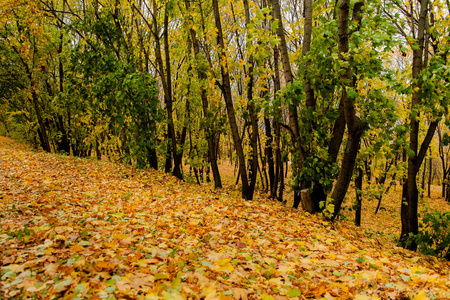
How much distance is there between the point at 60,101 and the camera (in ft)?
35.7

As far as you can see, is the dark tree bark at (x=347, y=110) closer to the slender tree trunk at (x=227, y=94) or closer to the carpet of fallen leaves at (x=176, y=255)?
the carpet of fallen leaves at (x=176, y=255)

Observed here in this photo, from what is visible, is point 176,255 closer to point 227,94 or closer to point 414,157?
point 227,94

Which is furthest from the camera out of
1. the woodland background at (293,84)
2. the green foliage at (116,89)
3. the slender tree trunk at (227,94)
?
the green foliage at (116,89)

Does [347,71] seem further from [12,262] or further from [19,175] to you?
[19,175]

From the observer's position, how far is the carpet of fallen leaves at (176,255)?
211 cm

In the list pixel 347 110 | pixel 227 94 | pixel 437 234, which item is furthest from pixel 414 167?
pixel 227 94

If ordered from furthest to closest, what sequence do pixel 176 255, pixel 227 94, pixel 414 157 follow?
pixel 227 94 < pixel 414 157 < pixel 176 255

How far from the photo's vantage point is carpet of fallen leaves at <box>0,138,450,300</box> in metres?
2.11

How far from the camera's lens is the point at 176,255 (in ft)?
9.34

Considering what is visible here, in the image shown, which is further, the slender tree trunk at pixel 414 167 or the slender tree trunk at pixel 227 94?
the slender tree trunk at pixel 227 94

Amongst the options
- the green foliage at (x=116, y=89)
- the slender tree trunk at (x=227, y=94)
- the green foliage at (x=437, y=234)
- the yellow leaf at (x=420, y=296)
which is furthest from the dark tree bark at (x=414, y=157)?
the green foliage at (x=116, y=89)

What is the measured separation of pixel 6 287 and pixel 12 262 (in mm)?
394

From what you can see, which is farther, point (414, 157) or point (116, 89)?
point (116, 89)

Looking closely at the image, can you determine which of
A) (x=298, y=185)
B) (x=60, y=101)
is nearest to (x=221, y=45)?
(x=298, y=185)
